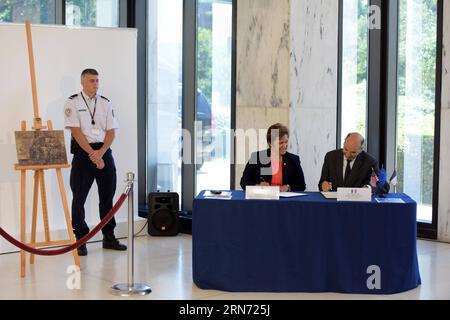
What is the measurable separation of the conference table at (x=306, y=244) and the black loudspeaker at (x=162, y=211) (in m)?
2.53

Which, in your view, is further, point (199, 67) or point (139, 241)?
point (199, 67)

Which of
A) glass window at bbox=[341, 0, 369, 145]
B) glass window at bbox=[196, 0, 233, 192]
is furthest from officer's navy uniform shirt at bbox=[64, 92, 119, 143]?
glass window at bbox=[341, 0, 369, 145]

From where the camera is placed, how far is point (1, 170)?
6961 mm

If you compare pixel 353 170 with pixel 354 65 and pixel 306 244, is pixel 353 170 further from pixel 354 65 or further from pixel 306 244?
pixel 354 65

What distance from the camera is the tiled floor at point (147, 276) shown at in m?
5.34

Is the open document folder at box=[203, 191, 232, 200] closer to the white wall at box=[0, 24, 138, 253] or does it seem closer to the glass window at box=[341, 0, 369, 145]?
the white wall at box=[0, 24, 138, 253]

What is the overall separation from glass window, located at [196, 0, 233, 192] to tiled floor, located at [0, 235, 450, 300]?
1.28m

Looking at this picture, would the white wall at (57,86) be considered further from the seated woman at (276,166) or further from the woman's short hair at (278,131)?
the woman's short hair at (278,131)

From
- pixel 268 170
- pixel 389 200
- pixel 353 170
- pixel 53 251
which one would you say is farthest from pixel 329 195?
pixel 53 251

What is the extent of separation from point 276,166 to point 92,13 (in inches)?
138

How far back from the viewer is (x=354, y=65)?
26.3 ft

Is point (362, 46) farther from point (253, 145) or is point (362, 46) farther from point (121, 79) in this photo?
point (121, 79)
